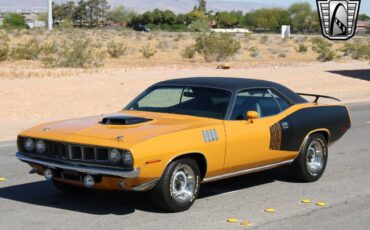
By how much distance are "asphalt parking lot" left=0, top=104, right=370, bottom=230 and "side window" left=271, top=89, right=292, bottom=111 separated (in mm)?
1046

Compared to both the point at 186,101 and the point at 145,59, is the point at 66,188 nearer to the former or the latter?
the point at 186,101

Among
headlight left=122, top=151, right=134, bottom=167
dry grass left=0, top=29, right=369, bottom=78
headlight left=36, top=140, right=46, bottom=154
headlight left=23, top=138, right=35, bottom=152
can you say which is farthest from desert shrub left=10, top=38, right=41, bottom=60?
headlight left=122, top=151, right=134, bottom=167

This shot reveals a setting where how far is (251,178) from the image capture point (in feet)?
32.4

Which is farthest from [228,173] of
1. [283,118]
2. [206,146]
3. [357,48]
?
[357,48]

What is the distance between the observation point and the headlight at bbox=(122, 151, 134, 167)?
7.10 m

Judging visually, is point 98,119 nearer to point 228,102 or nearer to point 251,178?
point 228,102

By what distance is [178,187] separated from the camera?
7.70m

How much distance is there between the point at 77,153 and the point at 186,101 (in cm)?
181

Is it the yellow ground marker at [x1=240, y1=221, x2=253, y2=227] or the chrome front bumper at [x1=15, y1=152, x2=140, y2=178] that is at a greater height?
the chrome front bumper at [x1=15, y1=152, x2=140, y2=178]

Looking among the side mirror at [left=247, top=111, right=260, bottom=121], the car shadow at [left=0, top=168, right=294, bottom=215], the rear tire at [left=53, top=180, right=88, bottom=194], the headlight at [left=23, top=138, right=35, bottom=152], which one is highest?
the side mirror at [left=247, top=111, right=260, bottom=121]

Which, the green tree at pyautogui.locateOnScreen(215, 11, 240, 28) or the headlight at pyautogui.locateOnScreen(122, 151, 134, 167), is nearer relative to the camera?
the headlight at pyautogui.locateOnScreen(122, 151, 134, 167)

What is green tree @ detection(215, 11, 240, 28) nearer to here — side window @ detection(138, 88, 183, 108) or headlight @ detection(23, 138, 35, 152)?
side window @ detection(138, 88, 183, 108)

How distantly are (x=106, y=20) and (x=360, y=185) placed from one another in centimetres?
14179

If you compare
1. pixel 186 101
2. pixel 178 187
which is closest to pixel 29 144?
pixel 178 187
